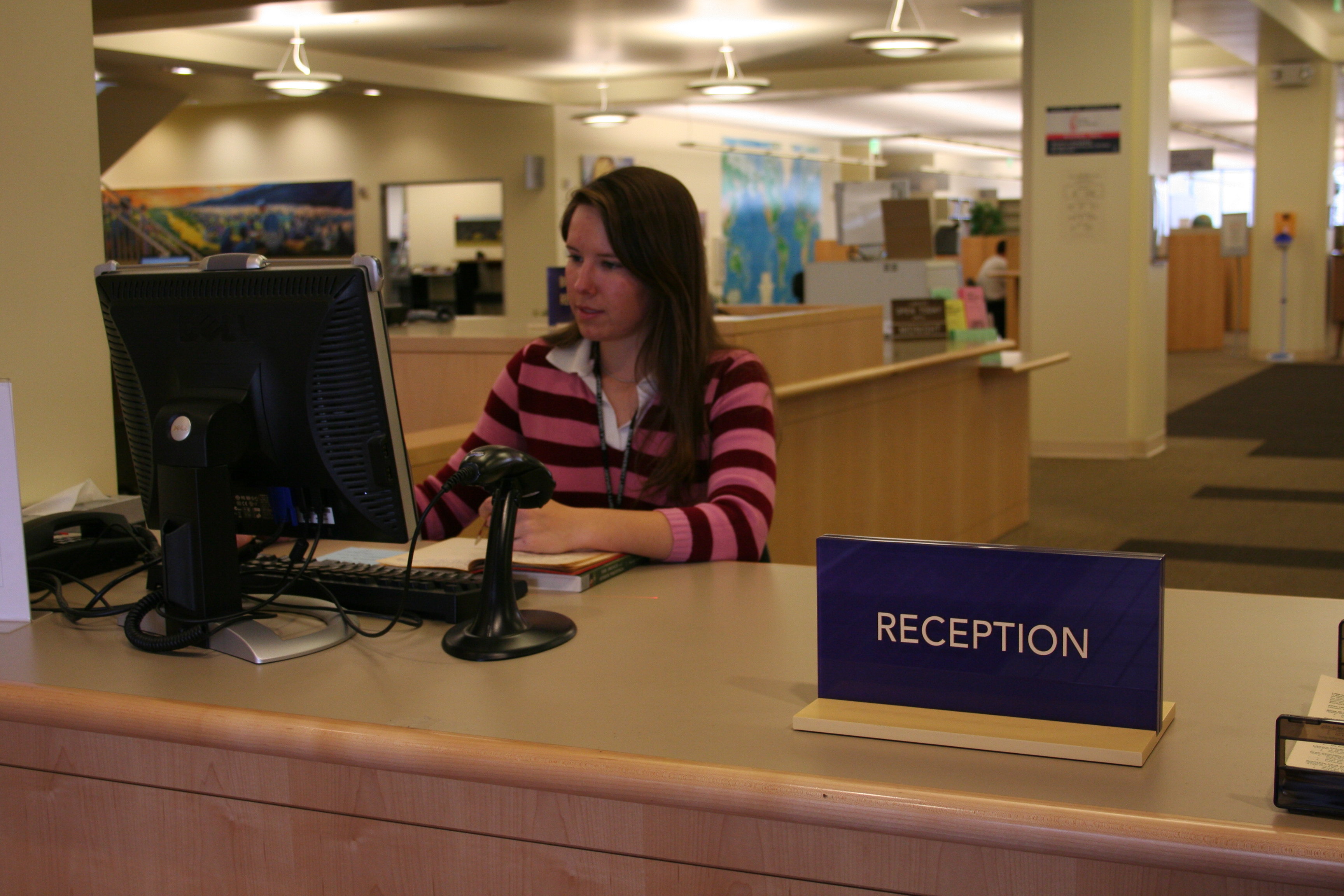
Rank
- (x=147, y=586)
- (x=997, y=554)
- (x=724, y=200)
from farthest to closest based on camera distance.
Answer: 1. (x=724, y=200)
2. (x=147, y=586)
3. (x=997, y=554)

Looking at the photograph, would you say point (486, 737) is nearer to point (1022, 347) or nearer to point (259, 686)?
point (259, 686)

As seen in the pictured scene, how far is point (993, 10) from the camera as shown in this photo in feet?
29.8

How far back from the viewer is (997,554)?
3.52 feet

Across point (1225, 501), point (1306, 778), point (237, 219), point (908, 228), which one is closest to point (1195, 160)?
point (908, 228)

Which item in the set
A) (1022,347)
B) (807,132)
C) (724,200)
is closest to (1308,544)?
(1022,347)

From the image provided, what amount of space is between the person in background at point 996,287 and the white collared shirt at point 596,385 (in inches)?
407

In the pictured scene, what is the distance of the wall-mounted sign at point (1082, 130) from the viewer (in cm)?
696

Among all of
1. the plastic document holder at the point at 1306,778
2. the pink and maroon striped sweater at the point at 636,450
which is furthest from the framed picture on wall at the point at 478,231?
the plastic document holder at the point at 1306,778

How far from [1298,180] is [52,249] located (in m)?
12.0

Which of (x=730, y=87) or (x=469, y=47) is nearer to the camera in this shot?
(x=730, y=87)

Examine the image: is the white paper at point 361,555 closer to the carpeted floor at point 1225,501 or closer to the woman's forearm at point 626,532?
the woman's forearm at point 626,532

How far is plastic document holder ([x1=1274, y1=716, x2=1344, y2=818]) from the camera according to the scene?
88 centimetres

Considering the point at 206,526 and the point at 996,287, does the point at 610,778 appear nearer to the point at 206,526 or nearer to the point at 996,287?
the point at 206,526

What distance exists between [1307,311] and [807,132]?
852cm
